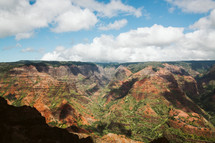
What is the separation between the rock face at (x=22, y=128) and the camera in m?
33.8

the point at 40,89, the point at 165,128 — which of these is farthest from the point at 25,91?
the point at 165,128

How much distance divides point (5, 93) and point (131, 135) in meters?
200

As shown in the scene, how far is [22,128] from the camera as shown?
135ft

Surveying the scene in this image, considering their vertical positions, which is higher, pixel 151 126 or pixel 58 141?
pixel 58 141

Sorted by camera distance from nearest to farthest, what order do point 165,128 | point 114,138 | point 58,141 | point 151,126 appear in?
1. point 58,141
2. point 114,138
3. point 165,128
4. point 151,126

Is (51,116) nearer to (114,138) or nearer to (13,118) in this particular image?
(114,138)

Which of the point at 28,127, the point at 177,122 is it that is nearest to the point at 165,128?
the point at 177,122

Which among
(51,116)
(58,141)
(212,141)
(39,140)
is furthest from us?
(51,116)

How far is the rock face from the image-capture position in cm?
3381

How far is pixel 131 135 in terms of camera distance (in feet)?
555

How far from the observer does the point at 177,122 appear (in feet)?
544

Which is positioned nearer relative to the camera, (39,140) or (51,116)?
(39,140)

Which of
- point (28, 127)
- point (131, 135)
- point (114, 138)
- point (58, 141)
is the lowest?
point (131, 135)

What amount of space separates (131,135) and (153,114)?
50.9 meters
